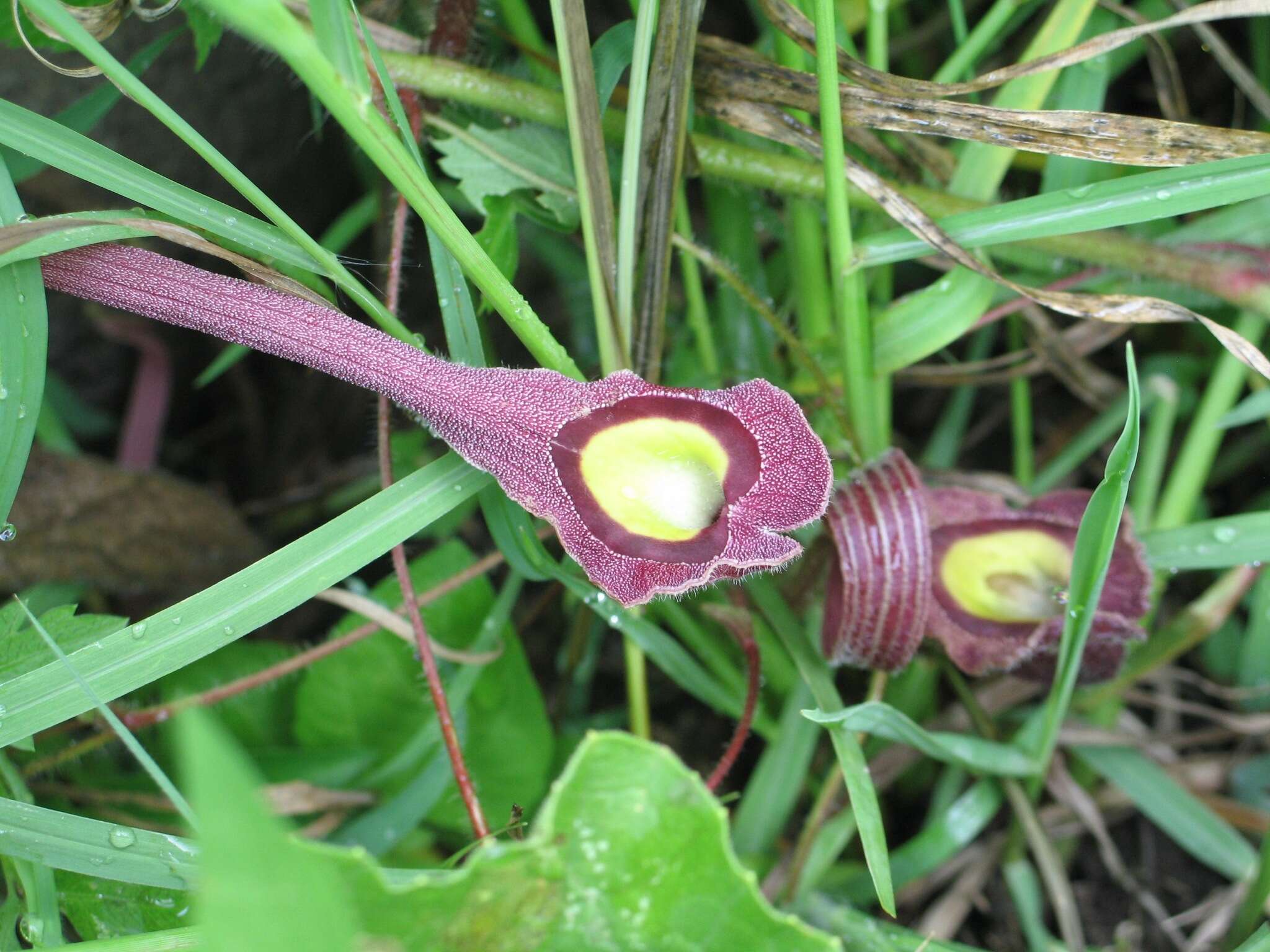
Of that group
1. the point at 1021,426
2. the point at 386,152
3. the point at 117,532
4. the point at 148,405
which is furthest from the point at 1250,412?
the point at 148,405

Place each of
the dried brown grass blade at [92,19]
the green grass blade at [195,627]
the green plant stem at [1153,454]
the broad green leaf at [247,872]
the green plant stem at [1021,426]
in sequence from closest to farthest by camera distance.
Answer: the broad green leaf at [247,872] → the green grass blade at [195,627] → the dried brown grass blade at [92,19] → the green plant stem at [1153,454] → the green plant stem at [1021,426]

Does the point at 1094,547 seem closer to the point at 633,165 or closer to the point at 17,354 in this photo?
the point at 633,165

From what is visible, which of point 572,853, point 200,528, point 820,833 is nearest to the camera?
point 572,853

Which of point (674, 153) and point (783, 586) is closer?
point (674, 153)

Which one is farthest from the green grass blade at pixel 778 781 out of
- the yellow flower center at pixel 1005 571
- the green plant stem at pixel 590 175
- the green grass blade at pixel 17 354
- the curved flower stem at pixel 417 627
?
the green grass blade at pixel 17 354

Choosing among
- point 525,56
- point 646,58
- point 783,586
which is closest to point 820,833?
point 783,586

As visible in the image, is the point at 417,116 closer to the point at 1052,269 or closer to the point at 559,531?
the point at 559,531

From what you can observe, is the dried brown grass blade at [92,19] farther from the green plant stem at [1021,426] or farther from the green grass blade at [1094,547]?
the green plant stem at [1021,426]
